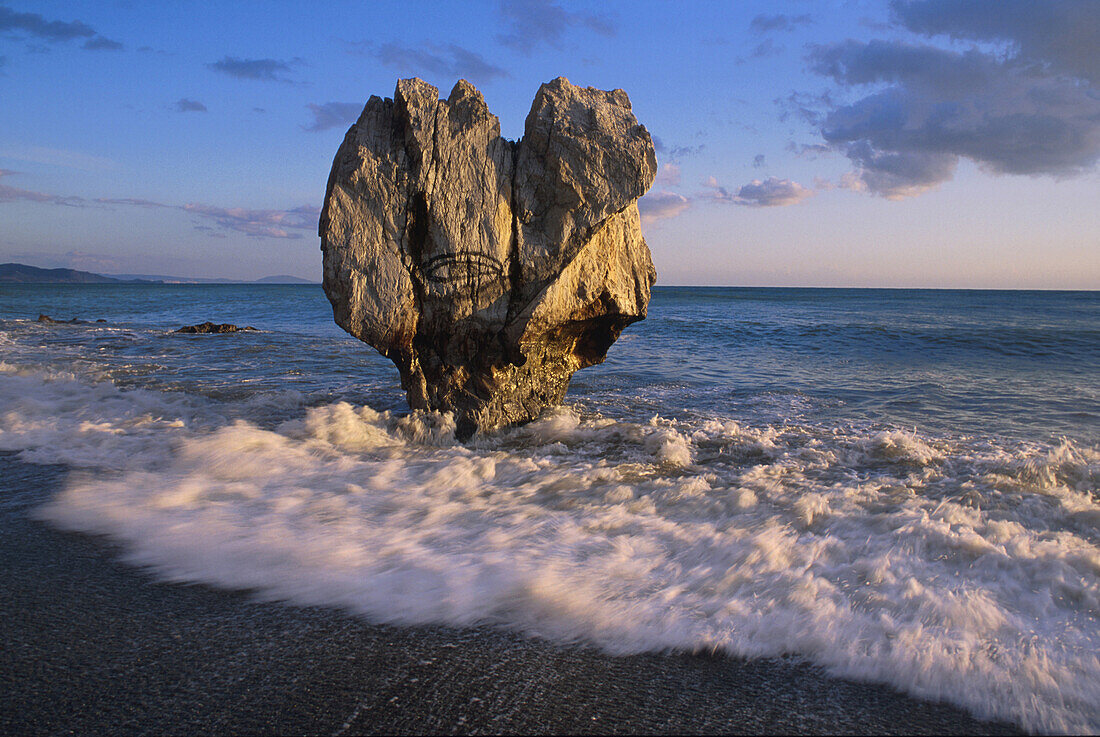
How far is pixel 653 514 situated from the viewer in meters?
3.77

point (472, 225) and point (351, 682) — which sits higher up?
point (472, 225)

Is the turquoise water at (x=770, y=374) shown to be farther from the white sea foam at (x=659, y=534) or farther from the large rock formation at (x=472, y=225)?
the large rock formation at (x=472, y=225)

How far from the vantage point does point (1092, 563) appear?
300 cm

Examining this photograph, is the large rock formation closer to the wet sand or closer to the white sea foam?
the white sea foam

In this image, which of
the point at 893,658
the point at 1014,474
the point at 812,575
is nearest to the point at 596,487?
the point at 812,575

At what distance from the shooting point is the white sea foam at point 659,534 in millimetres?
2426

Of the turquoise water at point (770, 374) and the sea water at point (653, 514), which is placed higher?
the turquoise water at point (770, 374)

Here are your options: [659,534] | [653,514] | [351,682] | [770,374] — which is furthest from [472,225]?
[770,374]

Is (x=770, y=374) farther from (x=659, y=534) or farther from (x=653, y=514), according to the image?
(x=659, y=534)

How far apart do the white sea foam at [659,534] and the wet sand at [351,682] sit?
0.14 metres

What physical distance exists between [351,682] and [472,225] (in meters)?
4.27

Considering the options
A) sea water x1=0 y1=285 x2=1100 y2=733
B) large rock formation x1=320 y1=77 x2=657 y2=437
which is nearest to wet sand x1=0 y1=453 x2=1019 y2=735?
sea water x1=0 y1=285 x2=1100 y2=733

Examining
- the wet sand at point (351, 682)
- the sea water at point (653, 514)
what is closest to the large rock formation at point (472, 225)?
the sea water at point (653, 514)

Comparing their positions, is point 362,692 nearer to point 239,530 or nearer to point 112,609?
point 112,609
